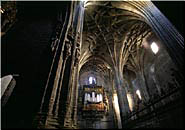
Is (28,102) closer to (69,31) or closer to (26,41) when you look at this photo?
(26,41)

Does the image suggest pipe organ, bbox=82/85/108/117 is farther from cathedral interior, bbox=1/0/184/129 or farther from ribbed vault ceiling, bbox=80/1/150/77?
ribbed vault ceiling, bbox=80/1/150/77

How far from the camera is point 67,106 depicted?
9.71ft

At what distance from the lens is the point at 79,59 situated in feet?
18.3

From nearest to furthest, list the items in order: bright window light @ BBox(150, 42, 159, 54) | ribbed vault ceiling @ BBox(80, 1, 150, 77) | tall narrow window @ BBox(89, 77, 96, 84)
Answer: bright window light @ BBox(150, 42, 159, 54)
ribbed vault ceiling @ BBox(80, 1, 150, 77)
tall narrow window @ BBox(89, 77, 96, 84)

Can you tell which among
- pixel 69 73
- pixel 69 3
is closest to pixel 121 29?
pixel 69 3

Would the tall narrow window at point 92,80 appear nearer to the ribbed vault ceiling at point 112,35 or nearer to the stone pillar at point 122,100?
the ribbed vault ceiling at point 112,35

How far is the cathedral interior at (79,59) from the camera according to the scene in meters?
2.89

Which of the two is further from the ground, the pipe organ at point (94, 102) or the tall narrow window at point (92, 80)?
the tall narrow window at point (92, 80)

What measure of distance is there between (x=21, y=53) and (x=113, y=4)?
9.59 m

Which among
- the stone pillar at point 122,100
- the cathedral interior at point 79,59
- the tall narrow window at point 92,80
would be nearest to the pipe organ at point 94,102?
the cathedral interior at point 79,59

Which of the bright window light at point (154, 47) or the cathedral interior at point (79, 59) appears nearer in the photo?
the cathedral interior at point (79, 59)

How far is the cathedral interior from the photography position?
2.89 meters

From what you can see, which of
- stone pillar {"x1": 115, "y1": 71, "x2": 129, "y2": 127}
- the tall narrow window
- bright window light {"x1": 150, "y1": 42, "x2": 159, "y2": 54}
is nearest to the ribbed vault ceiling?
bright window light {"x1": 150, "y1": 42, "x2": 159, "y2": 54}

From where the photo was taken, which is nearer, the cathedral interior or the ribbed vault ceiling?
the cathedral interior
